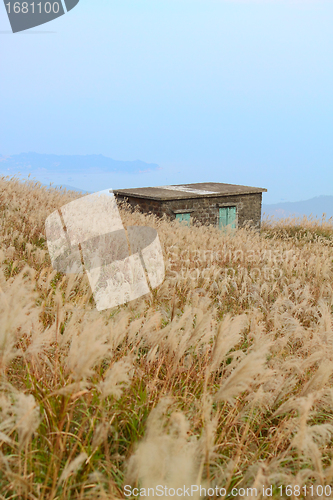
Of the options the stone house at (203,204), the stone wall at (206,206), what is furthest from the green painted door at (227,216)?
the stone wall at (206,206)

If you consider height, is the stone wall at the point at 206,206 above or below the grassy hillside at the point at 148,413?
below

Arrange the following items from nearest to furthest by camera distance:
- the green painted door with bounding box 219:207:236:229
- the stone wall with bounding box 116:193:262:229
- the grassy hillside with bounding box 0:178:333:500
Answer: the grassy hillside with bounding box 0:178:333:500
the stone wall with bounding box 116:193:262:229
the green painted door with bounding box 219:207:236:229

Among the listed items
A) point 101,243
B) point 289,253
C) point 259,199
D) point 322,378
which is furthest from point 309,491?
point 259,199

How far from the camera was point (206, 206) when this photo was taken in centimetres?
1702

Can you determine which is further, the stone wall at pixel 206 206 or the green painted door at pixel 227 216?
the green painted door at pixel 227 216

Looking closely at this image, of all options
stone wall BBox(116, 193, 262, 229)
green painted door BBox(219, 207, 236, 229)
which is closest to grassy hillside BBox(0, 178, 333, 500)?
stone wall BBox(116, 193, 262, 229)

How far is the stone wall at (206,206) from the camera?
15.5 meters

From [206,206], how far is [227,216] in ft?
4.62

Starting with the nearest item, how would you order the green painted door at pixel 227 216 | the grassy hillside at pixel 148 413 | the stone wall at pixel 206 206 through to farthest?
1. the grassy hillside at pixel 148 413
2. the stone wall at pixel 206 206
3. the green painted door at pixel 227 216

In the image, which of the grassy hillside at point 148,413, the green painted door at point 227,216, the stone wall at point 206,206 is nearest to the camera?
the grassy hillside at point 148,413

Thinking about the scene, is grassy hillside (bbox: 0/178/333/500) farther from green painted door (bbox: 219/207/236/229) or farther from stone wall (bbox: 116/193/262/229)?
green painted door (bbox: 219/207/236/229)

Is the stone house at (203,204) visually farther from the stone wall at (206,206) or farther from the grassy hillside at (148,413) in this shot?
the grassy hillside at (148,413)

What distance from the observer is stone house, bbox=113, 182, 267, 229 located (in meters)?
15.5

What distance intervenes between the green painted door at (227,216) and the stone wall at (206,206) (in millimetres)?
206
